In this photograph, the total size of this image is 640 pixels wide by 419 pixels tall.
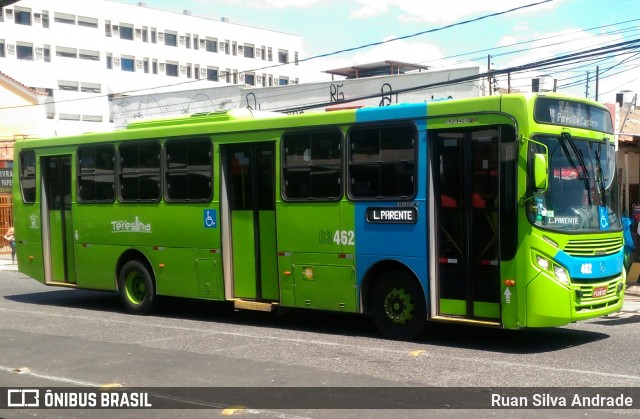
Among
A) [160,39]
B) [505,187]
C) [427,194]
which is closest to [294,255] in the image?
[427,194]

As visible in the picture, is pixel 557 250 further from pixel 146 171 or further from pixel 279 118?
pixel 146 171

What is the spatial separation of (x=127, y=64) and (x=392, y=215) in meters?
64.8

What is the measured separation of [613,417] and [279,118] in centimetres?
703

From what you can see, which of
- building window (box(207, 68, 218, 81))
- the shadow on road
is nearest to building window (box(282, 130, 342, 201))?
the shadow on road

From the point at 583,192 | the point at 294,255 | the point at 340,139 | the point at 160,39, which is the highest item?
the point at 160,39

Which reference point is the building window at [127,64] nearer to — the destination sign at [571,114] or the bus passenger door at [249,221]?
the bus passenger door at [249,221]

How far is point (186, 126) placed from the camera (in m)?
14.1

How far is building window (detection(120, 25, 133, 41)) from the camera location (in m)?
72.1

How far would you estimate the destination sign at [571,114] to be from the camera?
1052 centimetres

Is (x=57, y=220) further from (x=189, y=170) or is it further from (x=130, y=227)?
(x=189, y=170)

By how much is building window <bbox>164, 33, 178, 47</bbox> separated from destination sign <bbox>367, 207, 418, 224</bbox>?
2648 inches

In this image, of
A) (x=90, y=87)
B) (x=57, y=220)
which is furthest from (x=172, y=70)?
(x=57, y=220)

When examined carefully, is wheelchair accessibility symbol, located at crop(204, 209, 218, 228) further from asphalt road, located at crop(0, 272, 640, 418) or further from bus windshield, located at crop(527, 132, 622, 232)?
bus windshield, located at crop(527, 132, 622, 232)

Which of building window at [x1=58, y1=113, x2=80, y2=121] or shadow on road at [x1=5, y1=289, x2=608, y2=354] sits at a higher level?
building window at [x1=58, y1=113, x2=80, y2=121]
